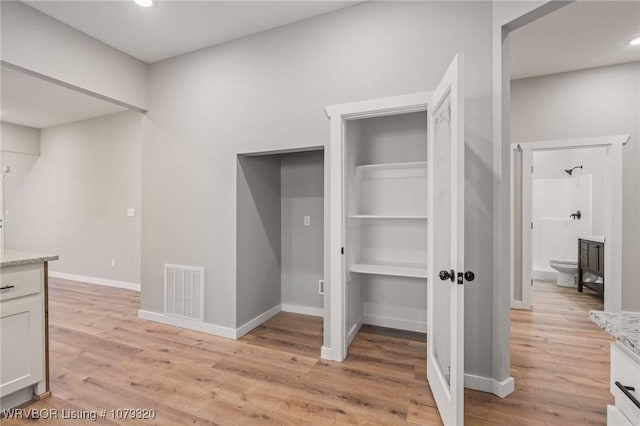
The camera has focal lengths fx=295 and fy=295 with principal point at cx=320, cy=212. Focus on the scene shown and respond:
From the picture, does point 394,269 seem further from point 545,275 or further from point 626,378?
point 545,275

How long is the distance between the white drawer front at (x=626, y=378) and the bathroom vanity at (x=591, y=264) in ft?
12.6

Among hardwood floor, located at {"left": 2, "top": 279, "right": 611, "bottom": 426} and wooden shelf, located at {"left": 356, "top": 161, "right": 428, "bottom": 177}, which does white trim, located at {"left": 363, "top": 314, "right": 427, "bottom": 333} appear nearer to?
hardwood floor, located at {"left": 2, "top": 279, "right": 611, "bottom": 426}

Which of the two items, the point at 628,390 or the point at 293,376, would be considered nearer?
the point at 628,390

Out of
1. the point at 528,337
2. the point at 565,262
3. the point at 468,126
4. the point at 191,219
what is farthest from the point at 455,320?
the point at 565,262

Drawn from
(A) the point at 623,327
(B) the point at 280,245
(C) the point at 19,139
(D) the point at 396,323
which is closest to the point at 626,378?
(A) the point at 623,327

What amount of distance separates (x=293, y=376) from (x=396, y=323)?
1.35m

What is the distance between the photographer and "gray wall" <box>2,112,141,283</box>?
4926 millimetres

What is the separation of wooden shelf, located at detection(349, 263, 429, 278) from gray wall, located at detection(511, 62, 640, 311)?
2.47 m

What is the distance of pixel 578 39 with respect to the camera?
301 centimetres

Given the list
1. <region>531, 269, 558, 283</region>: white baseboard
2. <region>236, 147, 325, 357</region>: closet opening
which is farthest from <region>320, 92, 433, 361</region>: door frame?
<region>531, 269, 558, 283</region>: white baseboard

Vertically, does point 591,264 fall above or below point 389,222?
below

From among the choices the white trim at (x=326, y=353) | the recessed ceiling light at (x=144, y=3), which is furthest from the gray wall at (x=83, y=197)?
the white trim at (x=326, y=353)

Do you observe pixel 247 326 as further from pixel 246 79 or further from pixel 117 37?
Result: pixel 117 37

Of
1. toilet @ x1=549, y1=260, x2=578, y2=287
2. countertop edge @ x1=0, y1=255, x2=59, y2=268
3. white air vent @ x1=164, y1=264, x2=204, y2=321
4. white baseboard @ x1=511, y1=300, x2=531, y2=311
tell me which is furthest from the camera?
toilet @ x1=549, y1=260, x2=578, y2=287
